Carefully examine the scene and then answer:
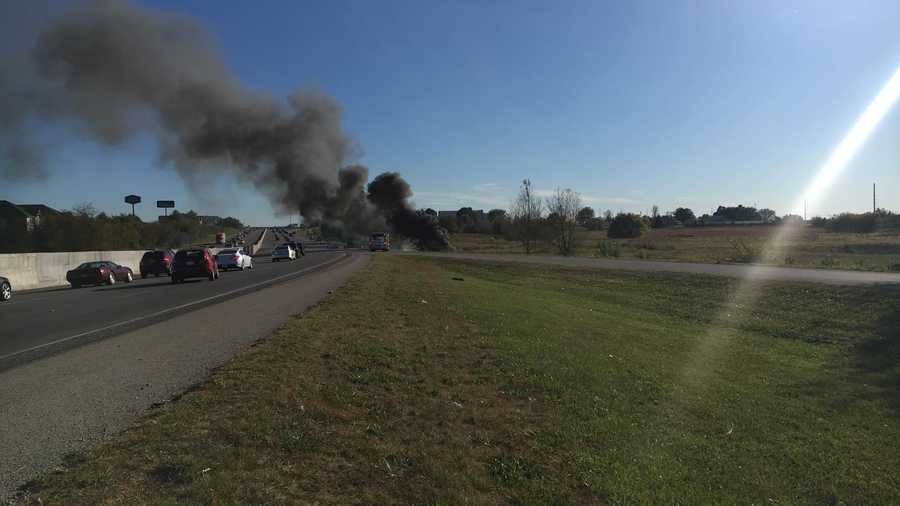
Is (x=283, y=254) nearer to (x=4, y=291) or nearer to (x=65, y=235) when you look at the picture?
(x=65, y=235)

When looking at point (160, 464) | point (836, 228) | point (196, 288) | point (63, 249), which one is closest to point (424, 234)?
point (63, 249)

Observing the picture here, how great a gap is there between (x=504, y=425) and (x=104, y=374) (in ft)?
16.1

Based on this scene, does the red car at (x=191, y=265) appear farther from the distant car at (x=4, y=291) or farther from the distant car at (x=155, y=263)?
the distant car at (x=155, y=263)

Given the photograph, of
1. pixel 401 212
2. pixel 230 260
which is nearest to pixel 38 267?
pixel 230 260

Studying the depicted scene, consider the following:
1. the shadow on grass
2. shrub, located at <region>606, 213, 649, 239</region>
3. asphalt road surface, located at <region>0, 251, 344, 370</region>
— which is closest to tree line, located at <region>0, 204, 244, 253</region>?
asphalt road surface, located at <region>0, 251, 344, 370</region>

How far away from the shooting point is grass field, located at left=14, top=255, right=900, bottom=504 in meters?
3.95

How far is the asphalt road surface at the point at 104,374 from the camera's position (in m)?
4.80

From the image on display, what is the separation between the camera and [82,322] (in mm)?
12758

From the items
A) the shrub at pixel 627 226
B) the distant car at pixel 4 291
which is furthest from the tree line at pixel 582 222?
the distant car at pixel 4 291

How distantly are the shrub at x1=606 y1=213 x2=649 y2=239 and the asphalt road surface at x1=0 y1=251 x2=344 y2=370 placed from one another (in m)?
79.9

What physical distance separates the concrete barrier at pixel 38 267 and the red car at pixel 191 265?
564 centimetres

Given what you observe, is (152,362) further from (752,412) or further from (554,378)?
(752,412)

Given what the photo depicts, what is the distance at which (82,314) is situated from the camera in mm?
14328

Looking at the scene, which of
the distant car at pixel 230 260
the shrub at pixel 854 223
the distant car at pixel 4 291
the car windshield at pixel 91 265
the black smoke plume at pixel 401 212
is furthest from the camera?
the shrub at pixel 854 223
